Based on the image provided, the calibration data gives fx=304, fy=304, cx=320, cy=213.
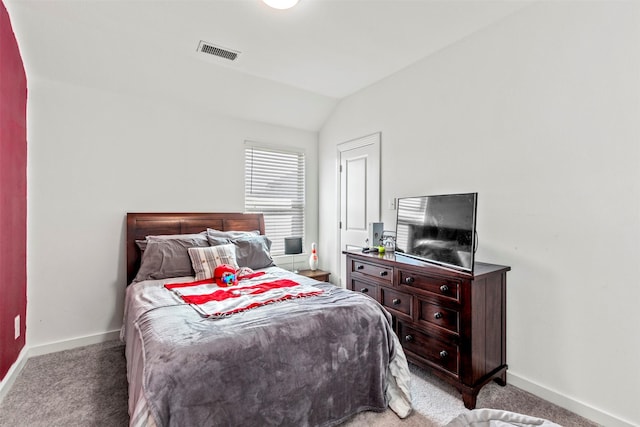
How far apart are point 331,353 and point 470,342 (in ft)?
3.15

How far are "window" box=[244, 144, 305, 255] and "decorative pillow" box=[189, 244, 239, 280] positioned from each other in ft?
3.50

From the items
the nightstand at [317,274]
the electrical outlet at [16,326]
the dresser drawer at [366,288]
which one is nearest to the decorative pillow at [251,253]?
the nightstand at [317,274]

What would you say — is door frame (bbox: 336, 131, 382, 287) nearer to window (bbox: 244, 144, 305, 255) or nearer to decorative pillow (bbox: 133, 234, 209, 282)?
window (bbox: 244, 144, 305, 255)

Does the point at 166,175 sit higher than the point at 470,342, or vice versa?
the point at 166,175

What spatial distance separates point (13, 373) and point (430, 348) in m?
3.09

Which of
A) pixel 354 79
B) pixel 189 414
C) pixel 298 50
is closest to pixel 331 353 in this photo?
pixel 189 414

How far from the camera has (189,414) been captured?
4.23 feet

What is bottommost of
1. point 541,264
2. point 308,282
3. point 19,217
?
point 308,282

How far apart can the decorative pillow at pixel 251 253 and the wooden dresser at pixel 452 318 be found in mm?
1247

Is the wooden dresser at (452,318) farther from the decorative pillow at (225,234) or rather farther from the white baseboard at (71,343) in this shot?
the white baseboard at (71,343)

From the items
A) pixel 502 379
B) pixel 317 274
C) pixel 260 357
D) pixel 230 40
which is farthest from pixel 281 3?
pixel 502 379

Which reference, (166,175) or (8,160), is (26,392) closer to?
(8,160)

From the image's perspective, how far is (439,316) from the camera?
2184 millimetres

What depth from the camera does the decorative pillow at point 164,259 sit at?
272cm
